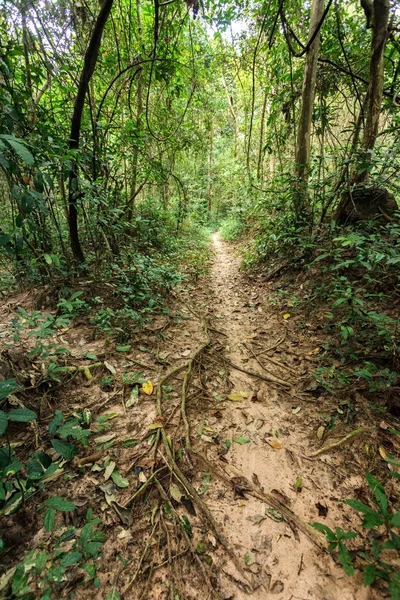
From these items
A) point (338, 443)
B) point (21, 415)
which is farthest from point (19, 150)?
point (338, 443)

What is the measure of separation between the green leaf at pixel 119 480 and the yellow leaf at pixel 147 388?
784 millimetres

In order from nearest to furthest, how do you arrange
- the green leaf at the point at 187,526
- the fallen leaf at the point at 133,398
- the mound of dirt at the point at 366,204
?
the green leaf at the point at 187,526 < the fallen leaf at the point at 133,398 < the mound of dirt at the point at 366,204

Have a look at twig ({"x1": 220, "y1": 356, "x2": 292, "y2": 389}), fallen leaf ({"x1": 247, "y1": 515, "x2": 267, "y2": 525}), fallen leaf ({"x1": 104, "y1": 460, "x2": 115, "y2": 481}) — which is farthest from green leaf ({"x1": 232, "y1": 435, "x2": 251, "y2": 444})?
fallen leaf ({"x1": 104, "y1": 460, "x2": 115, "y2": 481})

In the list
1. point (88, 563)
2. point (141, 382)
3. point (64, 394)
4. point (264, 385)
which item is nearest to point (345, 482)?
point (264, 385)

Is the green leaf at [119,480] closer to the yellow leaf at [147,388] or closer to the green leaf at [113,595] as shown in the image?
the green leaf at [113,595]

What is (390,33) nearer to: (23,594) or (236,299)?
(236,299)

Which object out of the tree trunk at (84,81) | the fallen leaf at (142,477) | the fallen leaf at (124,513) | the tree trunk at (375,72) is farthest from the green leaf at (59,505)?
the tree trunk at (375,72)

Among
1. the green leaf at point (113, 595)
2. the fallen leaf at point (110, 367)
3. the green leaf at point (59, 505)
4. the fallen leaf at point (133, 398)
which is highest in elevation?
the green leaf at point (59, 505)

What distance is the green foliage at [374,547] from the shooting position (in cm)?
121

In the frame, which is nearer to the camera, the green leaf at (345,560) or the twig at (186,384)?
the green leaf at (345,560)

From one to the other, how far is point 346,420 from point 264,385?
0.79 m

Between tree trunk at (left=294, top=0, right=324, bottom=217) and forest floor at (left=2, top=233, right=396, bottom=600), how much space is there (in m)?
3.14

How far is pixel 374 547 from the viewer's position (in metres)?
1.31

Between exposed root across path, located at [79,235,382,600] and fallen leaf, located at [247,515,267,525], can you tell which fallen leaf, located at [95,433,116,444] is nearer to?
exposed root across path, located at [79,235,382,600]
